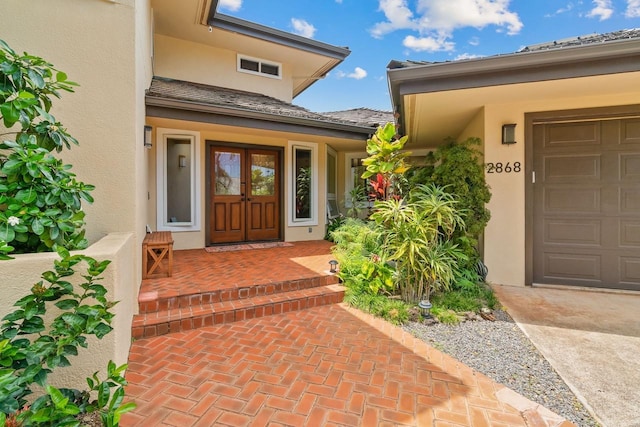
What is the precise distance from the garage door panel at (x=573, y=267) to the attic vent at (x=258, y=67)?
8010 millimetres

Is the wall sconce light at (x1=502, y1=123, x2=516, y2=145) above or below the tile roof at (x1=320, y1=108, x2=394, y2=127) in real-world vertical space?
below

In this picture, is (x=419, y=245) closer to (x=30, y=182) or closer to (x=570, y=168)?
(x=570, y=168)

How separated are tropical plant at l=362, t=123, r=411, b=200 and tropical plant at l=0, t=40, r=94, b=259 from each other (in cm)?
361

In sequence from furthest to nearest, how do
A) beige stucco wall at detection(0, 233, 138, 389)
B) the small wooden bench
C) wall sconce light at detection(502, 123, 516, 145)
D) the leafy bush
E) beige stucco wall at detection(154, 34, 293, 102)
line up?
beige stucco wall at detection(154, 34, 293, 102) < wall sconce light at detection(502, 123, 516, 145) < the small wooden bench < the leafy bush < beige stucco wall at detection(0, 233, 138, 389)

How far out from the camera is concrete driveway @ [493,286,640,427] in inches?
94.6

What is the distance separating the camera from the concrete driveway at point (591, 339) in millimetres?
2402

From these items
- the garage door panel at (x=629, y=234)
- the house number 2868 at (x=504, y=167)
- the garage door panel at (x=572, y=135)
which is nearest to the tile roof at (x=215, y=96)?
the house number 2868 at (x=504, y=167)

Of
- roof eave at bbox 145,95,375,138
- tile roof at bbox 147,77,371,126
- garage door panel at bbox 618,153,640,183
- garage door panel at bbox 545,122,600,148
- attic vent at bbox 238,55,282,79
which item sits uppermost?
attic vent at bbox 238,55,282,79

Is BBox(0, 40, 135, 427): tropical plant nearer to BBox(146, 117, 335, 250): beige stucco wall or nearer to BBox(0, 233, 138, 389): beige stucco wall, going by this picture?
BBox(0, 233, 138, 389): beige stucco wall

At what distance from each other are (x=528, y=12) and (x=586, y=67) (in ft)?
26.1

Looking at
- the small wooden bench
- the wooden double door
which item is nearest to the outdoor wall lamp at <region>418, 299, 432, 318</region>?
the small wooden bench

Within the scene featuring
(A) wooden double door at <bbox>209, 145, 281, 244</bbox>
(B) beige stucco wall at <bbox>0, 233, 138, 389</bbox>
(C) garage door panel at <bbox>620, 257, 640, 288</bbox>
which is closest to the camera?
(B) beige stucco wall at <bbox>0, 233, 138, 389</bbox>

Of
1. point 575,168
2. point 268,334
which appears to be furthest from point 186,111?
point 575,168

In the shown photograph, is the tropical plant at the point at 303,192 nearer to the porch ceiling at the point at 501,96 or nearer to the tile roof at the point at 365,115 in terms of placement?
the porch ceiling at the point at 501,96
